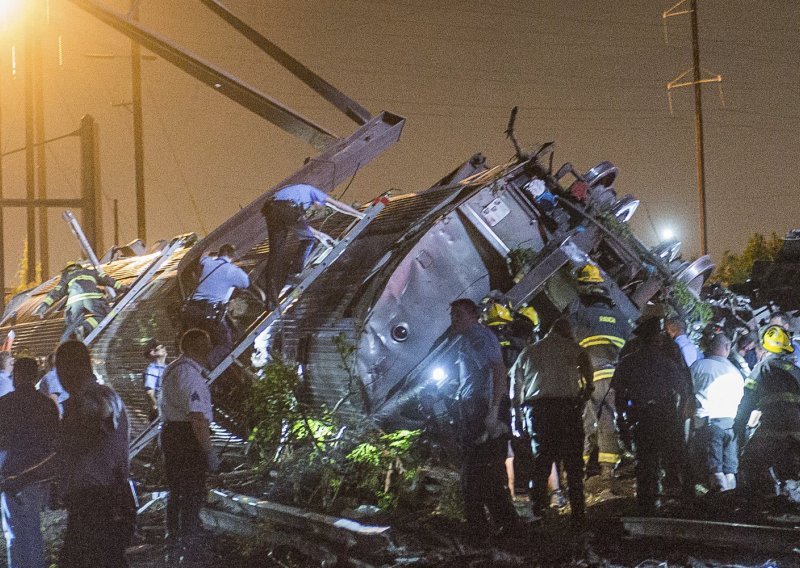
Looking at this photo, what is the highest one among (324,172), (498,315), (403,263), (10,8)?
(10,8)

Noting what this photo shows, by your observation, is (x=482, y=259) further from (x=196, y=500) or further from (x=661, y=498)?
(x=196, y=500)

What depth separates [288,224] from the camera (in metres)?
9.25

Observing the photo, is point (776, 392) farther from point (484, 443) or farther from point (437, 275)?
point (437, 275)

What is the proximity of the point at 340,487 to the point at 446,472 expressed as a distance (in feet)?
3.15

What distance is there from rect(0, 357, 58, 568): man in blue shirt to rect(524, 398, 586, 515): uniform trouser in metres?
3.50

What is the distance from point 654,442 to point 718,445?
1242 millimetres

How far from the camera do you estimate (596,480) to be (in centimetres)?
822

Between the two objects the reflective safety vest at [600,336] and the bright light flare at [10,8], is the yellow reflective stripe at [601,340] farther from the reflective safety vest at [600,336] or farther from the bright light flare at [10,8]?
the bright light flare at [10,8]

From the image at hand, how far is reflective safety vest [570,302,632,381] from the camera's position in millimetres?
8594

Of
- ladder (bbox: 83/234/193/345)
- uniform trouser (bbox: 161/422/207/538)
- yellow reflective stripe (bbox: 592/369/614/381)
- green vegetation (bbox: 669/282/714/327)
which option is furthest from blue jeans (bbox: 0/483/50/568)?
green vegetation (bbox: 669/282/714/327)

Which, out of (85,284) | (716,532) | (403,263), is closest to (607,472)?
(716,532)

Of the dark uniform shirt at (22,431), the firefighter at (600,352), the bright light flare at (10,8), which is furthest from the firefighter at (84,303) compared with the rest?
the bright light flare at (10,8)

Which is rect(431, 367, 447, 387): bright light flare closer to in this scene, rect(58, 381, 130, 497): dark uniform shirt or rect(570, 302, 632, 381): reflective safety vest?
rect(570, 302, 632, 381): reflective safety vest

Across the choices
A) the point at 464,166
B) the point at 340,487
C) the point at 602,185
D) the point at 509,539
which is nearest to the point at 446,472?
the point at 340,487
